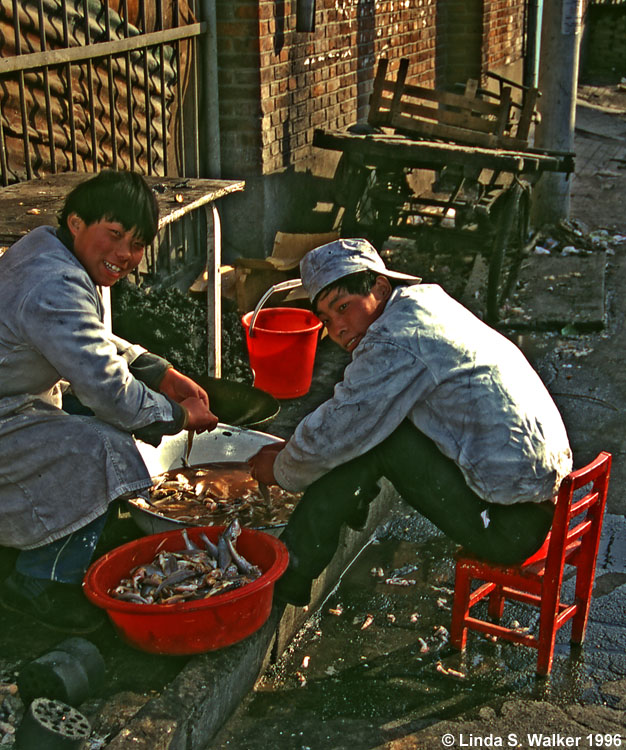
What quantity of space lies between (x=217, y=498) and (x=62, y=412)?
0.89 metres

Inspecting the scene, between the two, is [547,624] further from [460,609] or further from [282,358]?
[282,358]

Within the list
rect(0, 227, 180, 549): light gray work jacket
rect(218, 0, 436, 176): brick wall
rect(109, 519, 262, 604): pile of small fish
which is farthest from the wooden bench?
rect(109, 519, 262, 604): pile of small fish

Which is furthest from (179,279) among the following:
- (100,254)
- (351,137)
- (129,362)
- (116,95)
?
(100,254)

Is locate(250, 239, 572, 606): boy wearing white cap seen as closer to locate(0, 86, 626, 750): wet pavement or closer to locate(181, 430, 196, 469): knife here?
locate(0, 86, 626, 750): wet pavement

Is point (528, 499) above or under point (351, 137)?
under

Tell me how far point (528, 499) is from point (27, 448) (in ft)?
5.95

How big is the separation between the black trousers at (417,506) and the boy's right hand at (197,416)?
53 cm

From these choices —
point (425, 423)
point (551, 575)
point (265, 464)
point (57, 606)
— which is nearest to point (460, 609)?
point (551, 575)

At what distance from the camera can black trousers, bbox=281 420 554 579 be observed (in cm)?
345

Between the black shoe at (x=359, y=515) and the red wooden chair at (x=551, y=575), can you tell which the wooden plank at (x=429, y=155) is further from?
the black shoe at (x=359, y=515)

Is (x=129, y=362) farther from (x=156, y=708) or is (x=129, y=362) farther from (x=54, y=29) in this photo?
(x=54, y=29)

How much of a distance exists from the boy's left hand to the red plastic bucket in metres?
1.91

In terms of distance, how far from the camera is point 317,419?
138 inches

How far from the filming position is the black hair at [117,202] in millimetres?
3484
